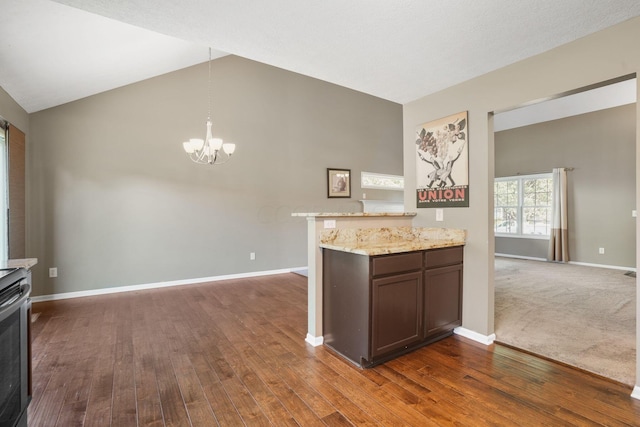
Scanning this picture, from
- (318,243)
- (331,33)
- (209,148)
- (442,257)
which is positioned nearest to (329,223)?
(318,243)

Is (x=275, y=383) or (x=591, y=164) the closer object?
(x=275, y=383)

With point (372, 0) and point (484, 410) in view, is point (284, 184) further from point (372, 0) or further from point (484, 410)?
point (484, 410)

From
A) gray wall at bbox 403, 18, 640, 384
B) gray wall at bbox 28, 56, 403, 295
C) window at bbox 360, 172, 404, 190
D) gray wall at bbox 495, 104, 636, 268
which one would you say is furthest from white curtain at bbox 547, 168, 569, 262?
gray wall at bbox 403, 18, 640, 384

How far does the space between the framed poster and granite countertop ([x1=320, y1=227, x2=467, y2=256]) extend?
0.91 feet

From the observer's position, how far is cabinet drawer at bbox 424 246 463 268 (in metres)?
2.55

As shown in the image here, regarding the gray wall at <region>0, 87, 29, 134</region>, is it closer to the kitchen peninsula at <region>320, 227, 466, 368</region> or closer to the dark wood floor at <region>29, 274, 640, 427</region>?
the dark wood floor at <region>29, 274, 640, 427</region>

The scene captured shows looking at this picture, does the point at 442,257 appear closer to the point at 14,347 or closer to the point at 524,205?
the point at 14,347

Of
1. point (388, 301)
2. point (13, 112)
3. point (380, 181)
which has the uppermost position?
point (13, 112)

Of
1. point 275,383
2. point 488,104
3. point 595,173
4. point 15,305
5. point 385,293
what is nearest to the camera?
point 15,305

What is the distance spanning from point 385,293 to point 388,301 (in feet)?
0.23

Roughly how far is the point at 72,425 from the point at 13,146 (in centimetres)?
327

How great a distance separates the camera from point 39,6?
2211 millimetres

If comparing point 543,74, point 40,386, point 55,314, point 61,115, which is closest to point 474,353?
point 543,74

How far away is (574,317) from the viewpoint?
321cm
